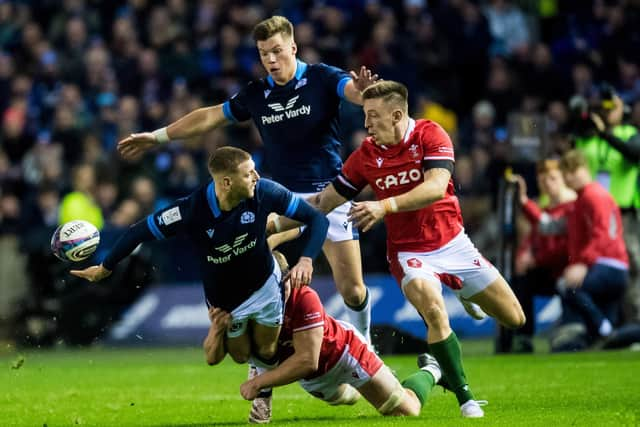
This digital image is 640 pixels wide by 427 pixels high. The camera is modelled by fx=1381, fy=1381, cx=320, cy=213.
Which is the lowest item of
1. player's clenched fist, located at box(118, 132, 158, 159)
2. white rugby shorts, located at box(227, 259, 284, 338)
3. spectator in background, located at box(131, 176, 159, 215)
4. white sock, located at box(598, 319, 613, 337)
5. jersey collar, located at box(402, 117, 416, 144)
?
white sock, located at box(598, 319, 613, 337)

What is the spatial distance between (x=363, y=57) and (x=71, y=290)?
5577 mm

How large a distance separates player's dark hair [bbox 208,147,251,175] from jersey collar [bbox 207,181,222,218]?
0.54ft

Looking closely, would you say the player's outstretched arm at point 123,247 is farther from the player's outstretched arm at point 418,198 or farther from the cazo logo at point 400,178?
the cazo logo at point 400,178

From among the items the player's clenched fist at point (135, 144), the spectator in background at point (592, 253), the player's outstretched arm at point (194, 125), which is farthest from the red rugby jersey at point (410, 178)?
the spectator in background at point (592, 253)

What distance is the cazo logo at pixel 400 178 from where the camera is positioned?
1004cm

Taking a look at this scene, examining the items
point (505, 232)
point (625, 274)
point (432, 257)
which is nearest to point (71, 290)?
point (505, 232)

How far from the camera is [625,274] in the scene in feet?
49.6

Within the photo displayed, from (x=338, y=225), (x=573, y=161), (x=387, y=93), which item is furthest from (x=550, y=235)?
(x=387, y=93)

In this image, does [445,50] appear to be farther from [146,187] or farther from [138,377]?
[138,377]

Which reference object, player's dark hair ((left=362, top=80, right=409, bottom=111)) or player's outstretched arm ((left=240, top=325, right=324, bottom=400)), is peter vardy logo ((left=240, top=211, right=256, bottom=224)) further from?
player's dark hair ((left=362, top=80, right=409, bottom=111))

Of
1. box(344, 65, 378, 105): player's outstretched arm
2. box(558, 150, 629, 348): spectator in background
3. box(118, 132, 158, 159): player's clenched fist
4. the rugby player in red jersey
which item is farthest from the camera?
box(558, 150, 629, 348): spectator in background

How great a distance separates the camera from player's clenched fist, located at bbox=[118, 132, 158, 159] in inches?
440

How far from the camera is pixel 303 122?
1126cm

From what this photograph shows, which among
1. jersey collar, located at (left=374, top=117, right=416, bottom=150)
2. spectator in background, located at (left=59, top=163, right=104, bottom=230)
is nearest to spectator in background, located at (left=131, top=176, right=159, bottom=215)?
spectator in background, located at (left=59, top=163, right=104, bottom=230)
